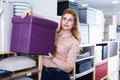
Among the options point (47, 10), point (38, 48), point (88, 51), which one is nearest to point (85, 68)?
point (88, 51)

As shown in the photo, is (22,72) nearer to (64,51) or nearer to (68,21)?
(64,51)

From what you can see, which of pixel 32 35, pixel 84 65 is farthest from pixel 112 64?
pixel 32 35

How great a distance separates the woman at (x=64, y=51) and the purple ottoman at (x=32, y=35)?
127mm

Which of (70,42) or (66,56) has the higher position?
(70,42)

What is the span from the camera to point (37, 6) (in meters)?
1.91

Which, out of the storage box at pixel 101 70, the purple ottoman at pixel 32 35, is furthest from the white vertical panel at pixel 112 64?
the purple ottoman at pixel 32 35

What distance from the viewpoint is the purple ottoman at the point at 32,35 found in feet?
4.49

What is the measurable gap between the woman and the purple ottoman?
127 mm

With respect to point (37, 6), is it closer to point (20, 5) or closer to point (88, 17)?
point (20, 5)

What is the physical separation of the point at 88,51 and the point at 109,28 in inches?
59.8

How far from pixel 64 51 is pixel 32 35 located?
0.38m

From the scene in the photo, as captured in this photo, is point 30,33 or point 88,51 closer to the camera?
point 30,33

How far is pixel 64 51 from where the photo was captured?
1633 mm

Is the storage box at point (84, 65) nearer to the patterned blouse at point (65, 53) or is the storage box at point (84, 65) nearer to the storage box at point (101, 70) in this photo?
the storage box at point (101, 70)
